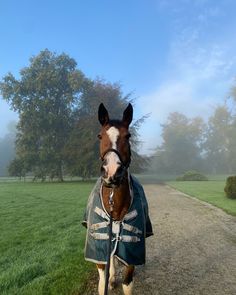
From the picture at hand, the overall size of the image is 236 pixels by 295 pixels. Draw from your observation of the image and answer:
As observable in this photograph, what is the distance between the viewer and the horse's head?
348 cm

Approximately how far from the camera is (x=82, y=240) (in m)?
8.67

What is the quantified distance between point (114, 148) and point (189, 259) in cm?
428

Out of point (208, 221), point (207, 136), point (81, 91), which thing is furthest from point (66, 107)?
point (207, 136)

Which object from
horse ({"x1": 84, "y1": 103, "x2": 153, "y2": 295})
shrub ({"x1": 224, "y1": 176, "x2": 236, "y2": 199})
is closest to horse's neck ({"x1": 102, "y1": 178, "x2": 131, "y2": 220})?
horse ({"x1": 84, "y1": 103, "x2": 153, "y2": 295})

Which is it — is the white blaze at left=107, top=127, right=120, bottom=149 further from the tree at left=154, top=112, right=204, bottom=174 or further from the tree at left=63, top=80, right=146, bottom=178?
the tree at left=154, top=112, right=204, bottom=174

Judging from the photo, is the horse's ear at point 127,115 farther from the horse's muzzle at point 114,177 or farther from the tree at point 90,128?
the tree at point 90,128

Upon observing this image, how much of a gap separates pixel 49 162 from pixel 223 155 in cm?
5719

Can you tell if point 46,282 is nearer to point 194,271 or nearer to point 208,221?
point 194,271

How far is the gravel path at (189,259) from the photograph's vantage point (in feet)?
17.5

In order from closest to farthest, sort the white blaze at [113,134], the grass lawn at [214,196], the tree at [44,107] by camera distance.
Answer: the white blaze at [113,134] < the grass lawn at [214,196] < the tree at [44,107]

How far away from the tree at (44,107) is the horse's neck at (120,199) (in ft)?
123

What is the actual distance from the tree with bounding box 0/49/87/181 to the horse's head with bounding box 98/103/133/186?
123 feet

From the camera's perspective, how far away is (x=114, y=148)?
368cm

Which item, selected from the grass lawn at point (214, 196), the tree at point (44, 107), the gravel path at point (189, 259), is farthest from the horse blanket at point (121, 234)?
the tree at point (44, 107)
